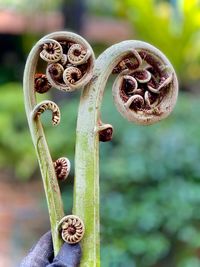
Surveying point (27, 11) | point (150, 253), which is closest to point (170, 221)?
point (150, 253)

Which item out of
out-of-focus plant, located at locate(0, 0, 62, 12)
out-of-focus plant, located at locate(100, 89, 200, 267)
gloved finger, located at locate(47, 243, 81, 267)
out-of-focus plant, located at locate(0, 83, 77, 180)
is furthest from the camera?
out-of-focus plant, located at locate(0, 0, 62, 12)

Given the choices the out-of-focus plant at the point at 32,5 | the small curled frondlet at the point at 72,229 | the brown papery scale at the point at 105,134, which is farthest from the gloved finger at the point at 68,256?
the out-of-focus plant at the point at 32,5

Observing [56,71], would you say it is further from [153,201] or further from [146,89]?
[153,201]

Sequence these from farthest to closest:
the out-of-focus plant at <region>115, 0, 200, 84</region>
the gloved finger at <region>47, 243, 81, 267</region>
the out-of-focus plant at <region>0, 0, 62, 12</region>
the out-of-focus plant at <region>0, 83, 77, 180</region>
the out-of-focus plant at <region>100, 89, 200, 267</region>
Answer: the out-of-focus plant at <region>0, 0, 62, 12</region> → the out-of-focus plant at <region>115, 0, 200, 84</region> → the out-of-focus plant at <region>0, 83, 77, 180</region> → the out-of-focus plant at <region>100, 89, 200, 267</region> → the gloved finger at <region>47, 243, 81, 267</region>

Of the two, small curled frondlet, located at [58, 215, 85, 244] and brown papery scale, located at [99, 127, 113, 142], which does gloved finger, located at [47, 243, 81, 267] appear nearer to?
small curled frondlet, located at [58, 215, 85, 244]

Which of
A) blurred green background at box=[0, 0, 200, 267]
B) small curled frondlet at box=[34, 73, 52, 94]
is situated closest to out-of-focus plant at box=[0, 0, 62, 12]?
blurred green background at box=[0, 0, 200, 267]

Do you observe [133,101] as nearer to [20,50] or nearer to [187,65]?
[187,65]
